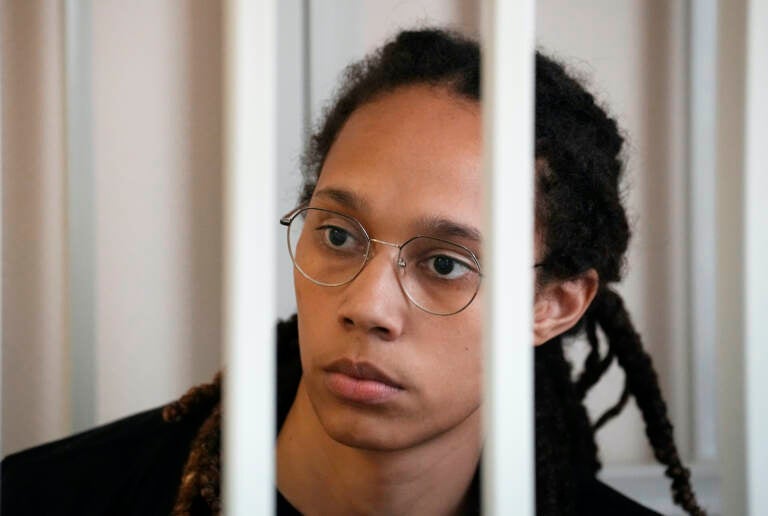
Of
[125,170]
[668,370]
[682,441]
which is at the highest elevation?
[125,170]

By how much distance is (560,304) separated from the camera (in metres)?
1.09

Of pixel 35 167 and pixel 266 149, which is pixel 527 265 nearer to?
pixel 266 149

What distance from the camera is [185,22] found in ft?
4.56

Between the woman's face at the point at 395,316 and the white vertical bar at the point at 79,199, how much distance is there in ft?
1.43

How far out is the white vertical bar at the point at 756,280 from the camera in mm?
606

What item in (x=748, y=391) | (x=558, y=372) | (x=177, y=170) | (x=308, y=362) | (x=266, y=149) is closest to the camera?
(x=266, y=149)

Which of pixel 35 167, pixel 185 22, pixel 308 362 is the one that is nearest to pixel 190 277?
pixel 35 167

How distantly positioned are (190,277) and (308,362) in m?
0.57

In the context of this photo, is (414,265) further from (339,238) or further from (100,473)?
(100,473)

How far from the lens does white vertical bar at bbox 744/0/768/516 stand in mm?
606

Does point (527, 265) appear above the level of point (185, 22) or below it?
below

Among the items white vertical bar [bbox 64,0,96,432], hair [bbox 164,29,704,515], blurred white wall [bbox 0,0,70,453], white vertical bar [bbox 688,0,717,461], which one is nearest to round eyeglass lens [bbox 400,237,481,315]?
hair [bbox 164,29,704,515]

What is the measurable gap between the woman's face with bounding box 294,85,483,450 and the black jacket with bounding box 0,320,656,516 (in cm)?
25

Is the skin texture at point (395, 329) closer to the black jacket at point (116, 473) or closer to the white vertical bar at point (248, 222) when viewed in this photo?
the black jacket at point (116, 473)
